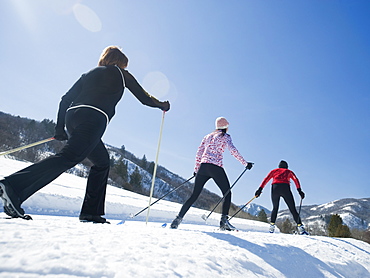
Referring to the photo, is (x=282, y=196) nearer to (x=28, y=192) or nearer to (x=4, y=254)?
(x=28, y=192)

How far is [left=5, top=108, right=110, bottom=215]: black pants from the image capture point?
1.92 m

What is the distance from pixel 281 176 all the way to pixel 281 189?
13.5 inches

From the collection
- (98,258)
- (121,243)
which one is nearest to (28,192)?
(121,243)

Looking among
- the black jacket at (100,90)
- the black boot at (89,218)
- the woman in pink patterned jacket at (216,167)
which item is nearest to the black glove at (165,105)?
the black jacket at (100,90)

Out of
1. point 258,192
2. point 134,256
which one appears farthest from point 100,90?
point 258,192

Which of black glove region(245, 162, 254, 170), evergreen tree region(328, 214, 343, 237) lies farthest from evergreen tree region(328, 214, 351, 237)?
black glove region(245, 162, 254, 170)

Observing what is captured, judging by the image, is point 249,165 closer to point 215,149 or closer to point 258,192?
point 215,149

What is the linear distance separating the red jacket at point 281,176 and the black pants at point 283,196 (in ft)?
0.41

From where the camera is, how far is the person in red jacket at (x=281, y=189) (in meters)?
6.09

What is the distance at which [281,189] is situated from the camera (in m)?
6.16

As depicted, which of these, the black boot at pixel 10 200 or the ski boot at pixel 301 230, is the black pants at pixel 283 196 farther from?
the black boot at pixel 10 200

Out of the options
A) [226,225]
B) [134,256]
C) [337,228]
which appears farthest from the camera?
[337,228]

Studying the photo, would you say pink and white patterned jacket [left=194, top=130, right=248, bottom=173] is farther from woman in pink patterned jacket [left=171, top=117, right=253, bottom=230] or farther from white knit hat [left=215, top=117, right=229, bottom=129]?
white knit hat [left=215, top=117, right=229, bottom=129]

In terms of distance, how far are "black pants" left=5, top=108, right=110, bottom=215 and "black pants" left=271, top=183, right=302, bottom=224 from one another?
480 cm
